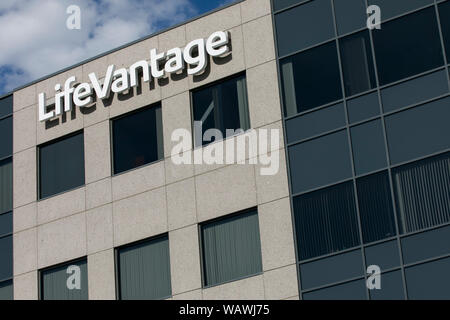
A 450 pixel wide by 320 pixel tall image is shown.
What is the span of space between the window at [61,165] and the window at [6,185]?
1346 mm

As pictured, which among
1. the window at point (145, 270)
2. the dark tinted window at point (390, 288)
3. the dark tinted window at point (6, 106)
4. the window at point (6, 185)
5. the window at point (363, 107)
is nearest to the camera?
the dark tinted window at point (390, 288)

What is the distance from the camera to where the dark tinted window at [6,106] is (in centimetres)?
3538

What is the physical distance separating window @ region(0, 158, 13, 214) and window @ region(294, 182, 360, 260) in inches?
454

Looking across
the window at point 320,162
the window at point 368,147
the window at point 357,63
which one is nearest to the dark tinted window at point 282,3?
the window at point 357,63

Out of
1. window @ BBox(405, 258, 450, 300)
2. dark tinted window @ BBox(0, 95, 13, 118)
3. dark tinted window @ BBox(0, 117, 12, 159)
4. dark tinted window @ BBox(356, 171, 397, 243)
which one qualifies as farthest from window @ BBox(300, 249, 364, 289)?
dark tinted window @ BBox(0, 95, 13, 118)

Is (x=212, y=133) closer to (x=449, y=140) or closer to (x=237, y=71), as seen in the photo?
(x=237, y=71)

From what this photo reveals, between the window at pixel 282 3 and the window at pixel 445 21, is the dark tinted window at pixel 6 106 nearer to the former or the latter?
the window at pixel 282 3

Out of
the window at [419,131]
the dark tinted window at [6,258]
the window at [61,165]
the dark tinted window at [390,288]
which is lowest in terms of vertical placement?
the dark tinted window at [390,288]

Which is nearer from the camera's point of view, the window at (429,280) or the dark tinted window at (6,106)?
the window at (429,280)

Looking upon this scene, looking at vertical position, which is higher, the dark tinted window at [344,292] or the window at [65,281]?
the window at [65,281]

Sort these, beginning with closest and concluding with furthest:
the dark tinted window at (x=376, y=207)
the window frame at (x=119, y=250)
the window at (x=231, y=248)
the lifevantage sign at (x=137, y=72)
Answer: the dark tinted window at (x=376, y=207) < the window at (x=231, y=248) < the window frame at (x=119, y=250) < the lifevantage sign at (x=137, y=72)
